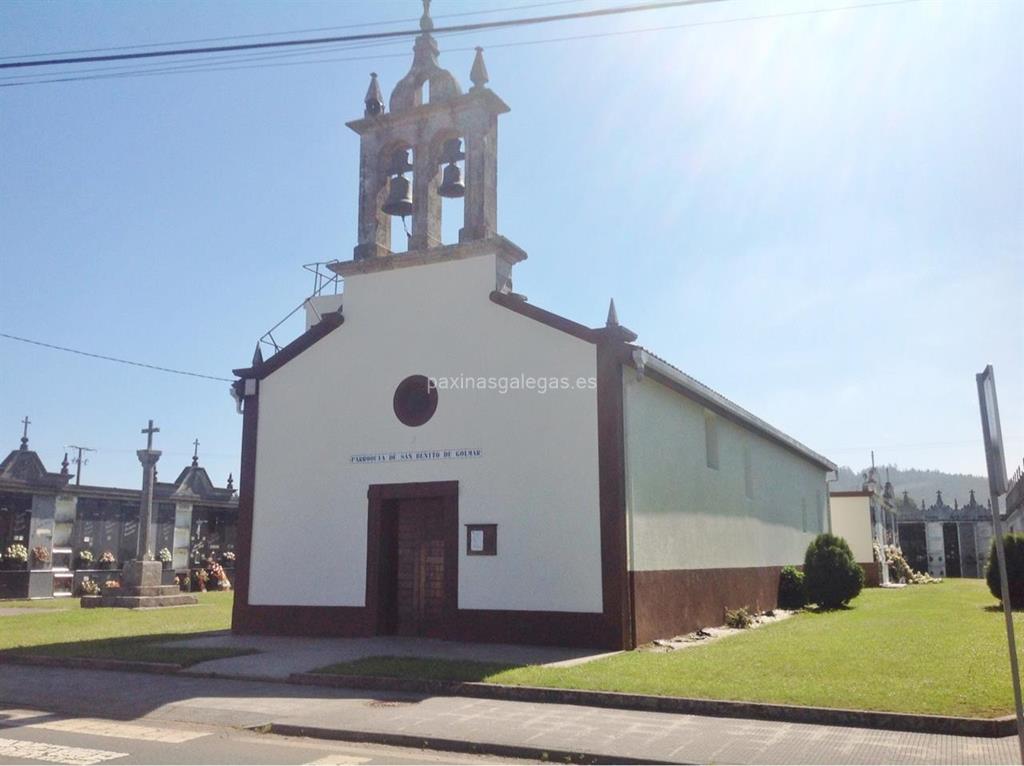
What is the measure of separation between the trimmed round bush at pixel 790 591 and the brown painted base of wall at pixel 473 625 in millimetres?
11288

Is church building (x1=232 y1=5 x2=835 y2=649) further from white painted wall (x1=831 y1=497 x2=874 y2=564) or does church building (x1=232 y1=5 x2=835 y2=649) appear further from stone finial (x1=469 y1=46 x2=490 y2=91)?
white painted wall (x1=831 y1=497 x2=874 y2=564)

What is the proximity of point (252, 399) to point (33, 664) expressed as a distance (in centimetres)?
655

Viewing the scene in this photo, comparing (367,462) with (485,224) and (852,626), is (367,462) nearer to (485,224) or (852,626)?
(485,224)

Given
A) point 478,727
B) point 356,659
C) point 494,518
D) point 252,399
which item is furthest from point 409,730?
point 252,399

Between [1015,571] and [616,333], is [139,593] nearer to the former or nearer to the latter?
[616,333]

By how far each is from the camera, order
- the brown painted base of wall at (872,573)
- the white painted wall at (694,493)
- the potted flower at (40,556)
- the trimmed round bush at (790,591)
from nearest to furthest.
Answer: the white painted wall at (694,493), the trimmed round bush at (790,591), the potted flower at (40,556), the brown painted base of wall at (872,573)

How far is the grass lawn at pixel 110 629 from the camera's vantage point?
13626 mm

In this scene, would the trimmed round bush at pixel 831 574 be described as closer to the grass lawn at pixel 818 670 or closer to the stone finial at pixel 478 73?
the grass lawn at pixel 818 670

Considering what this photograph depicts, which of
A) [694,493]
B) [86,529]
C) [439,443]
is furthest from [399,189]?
[86,529]

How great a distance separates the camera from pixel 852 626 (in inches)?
681

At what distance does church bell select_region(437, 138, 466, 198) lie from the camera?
17344mm

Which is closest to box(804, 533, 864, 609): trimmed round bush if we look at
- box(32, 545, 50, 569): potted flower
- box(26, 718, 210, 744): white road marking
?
box(26, 718, 210, 744): white road marking

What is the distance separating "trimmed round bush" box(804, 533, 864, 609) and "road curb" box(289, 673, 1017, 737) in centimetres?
1531

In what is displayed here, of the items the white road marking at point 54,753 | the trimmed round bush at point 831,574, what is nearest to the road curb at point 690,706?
the white road marking at point 54,753
